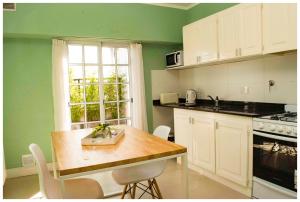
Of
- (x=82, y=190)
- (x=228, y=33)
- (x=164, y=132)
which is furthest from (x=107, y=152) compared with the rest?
(x=228, y=33)

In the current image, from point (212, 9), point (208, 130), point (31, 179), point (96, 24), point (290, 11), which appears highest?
point (212, 9)

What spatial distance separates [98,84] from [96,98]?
0.75 feet

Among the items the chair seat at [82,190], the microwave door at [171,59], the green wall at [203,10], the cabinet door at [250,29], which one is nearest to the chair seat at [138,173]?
the chair seat at [82,190]

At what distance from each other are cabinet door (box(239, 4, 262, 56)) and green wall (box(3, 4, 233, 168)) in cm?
83

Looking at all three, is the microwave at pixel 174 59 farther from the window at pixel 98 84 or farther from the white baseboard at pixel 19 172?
the white baseboard at pixel 19 172

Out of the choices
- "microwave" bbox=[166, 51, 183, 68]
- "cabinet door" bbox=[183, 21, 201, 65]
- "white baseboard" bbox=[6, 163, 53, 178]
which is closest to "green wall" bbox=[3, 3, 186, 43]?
"microwave" bbox=[166, 51, 183, 68]

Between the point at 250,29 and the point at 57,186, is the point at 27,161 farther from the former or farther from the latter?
the point at 250,29

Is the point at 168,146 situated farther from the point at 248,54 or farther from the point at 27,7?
the point at 27,7

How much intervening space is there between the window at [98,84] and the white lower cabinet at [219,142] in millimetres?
1071

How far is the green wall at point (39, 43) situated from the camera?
3.17 m

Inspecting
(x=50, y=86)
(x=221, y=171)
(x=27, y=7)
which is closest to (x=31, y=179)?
(x=50, y=86)

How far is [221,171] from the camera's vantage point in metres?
2.93

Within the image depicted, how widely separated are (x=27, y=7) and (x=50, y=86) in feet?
3.60

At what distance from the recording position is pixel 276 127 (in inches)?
88.0
